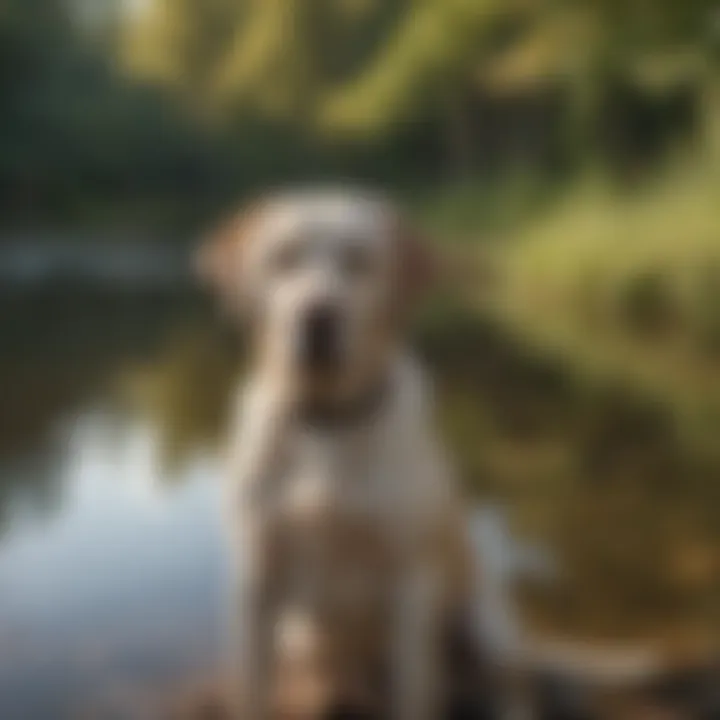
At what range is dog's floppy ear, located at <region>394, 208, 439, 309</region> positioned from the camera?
1084 millimetres

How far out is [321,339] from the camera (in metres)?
1.05

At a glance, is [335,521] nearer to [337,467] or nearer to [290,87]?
[337,467]

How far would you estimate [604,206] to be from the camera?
1260mm

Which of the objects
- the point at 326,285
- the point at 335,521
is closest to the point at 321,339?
the point at 326,285


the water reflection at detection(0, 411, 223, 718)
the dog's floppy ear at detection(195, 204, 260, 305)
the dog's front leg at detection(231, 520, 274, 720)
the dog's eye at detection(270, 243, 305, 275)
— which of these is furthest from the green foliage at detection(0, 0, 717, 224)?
the dog's front leg at detection(231, 520, 274, 720)

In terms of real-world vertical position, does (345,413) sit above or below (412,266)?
below

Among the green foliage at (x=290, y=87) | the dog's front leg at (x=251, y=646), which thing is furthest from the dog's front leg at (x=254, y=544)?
the green foliage at (x=290, y=87)

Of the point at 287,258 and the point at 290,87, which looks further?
the point at 290,87

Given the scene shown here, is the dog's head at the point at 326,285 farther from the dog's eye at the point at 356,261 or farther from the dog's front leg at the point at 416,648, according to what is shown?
the dog's front leg at the point at 416,648

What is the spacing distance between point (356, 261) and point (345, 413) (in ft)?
0.44

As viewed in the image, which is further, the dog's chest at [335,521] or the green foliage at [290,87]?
the green foliage at [290,87]

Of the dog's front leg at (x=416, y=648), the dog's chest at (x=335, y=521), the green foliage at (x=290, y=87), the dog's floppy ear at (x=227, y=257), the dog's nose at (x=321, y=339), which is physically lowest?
the dog's front leg at (x=416, y=648)

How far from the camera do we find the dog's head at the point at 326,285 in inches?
41.4

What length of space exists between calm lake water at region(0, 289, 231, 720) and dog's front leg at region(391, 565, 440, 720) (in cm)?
17
